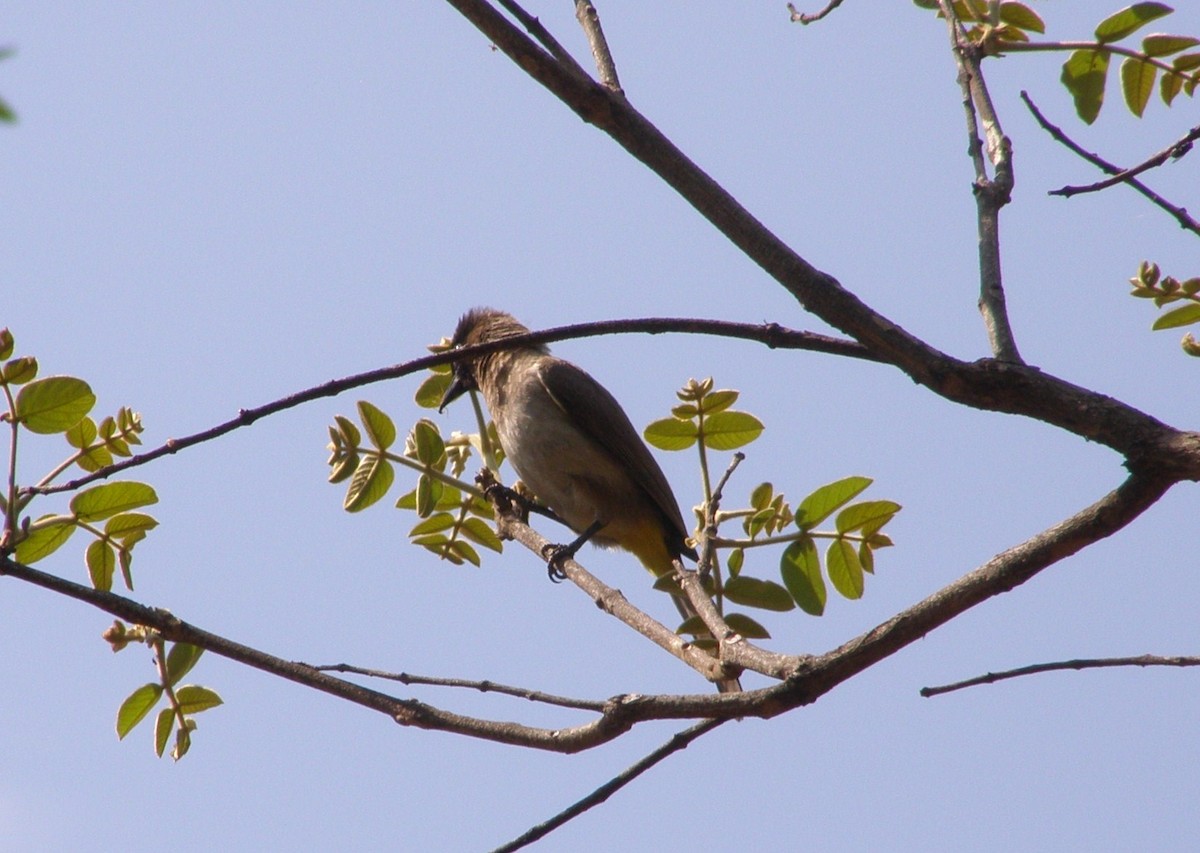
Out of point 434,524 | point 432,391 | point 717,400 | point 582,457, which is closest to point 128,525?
point 434,524

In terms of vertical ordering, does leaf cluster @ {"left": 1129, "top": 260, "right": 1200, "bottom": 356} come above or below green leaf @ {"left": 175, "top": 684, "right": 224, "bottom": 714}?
above

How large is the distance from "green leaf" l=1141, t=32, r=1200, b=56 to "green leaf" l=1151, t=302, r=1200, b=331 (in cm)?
66

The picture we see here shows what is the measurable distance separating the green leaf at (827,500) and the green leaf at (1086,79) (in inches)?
45.7

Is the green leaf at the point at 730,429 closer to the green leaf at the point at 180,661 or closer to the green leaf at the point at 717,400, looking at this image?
the green leaf at the point at 717,400

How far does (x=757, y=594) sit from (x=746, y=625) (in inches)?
5.0

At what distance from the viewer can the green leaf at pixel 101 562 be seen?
310 cm

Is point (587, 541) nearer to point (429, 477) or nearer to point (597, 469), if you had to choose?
point (597, 469)

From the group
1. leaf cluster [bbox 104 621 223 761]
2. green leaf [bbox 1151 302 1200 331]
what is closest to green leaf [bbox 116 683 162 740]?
leaf cluster [bbox 104 621 223 761]

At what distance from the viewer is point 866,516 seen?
11.9 ft

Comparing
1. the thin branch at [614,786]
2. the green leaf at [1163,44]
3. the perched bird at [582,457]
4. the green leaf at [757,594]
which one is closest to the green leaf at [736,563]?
the green leaf at [757,594]

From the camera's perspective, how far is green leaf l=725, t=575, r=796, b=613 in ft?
11.7

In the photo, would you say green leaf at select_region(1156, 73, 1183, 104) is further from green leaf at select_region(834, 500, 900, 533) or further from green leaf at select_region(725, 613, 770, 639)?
green leaf at select_region(725, 613, 770, 639)

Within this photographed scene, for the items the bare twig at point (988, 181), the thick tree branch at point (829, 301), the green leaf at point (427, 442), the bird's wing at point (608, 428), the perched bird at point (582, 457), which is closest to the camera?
the thick tree branch at point (829, 301)

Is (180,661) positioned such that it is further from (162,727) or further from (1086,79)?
(1086,79)
